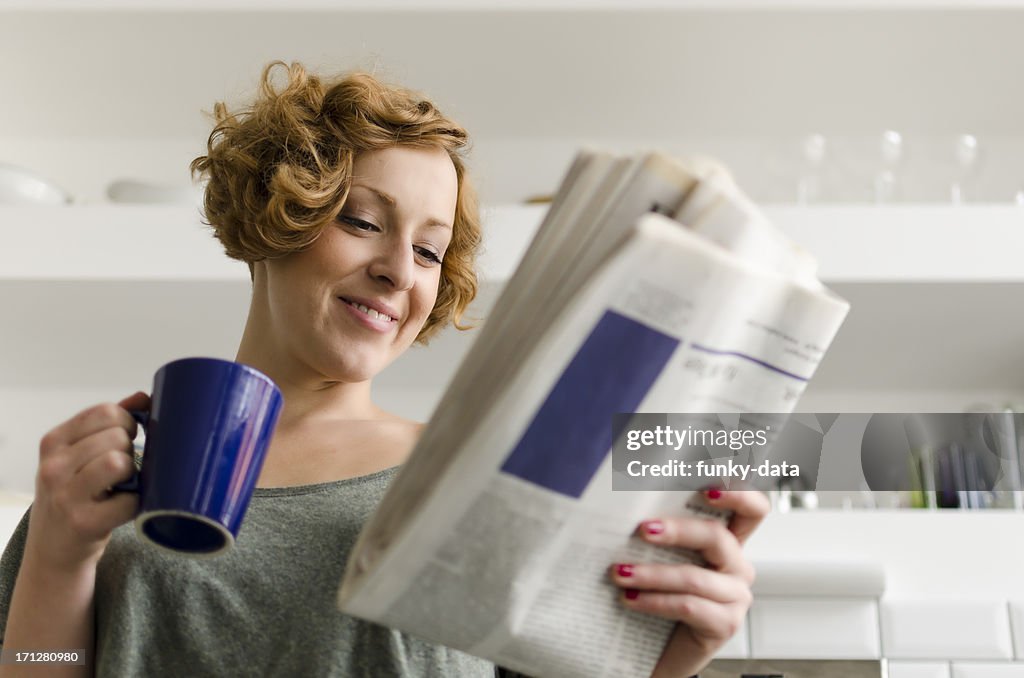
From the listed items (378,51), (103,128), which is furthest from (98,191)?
(378,51)

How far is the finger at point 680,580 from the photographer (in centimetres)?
Answer: 53

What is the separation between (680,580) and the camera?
0.55 metres

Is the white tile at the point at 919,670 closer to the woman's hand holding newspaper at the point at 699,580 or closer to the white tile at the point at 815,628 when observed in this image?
the white tile at the point at 815,628

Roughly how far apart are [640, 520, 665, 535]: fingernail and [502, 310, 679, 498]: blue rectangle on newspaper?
61mm

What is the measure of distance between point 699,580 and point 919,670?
147cm

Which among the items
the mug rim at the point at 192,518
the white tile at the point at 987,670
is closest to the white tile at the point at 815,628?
the white tile at the point at 987,670

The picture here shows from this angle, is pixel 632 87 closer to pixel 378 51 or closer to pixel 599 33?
pixel 599 33

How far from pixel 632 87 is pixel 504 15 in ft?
1.11

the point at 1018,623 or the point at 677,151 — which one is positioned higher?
the point at 677,151

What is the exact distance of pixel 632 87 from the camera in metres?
2.18

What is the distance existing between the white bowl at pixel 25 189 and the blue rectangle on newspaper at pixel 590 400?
1804mm

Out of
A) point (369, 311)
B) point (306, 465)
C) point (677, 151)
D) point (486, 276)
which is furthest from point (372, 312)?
point (677, 151)

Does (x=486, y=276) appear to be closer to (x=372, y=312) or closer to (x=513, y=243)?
(x=513, y=243)

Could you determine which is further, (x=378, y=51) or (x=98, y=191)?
(x=98, y=191)
